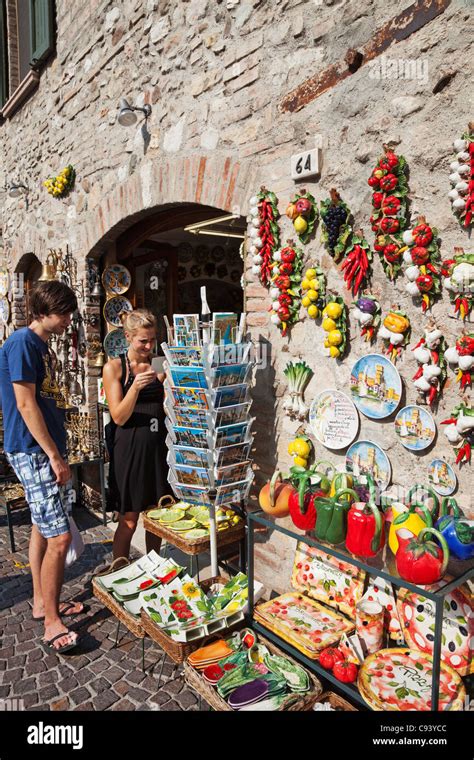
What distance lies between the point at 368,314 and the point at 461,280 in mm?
471

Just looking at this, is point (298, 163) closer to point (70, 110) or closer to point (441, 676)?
point (441, 676)

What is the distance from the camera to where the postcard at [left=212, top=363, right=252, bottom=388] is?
2.58 meters

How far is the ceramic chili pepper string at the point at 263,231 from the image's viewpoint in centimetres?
280

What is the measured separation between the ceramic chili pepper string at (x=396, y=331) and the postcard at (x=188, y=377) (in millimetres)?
937

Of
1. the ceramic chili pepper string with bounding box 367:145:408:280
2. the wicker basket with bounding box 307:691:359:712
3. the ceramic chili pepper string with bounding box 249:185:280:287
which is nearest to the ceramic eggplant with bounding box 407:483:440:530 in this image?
the wicker basket with bounding box 307:691:359:712

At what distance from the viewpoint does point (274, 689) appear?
6.73 feet

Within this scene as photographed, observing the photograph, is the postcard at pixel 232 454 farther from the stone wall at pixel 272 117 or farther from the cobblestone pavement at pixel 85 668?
the cobblestone pavement at pixel 85 668

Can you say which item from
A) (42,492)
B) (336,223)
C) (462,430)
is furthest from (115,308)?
(462,430)

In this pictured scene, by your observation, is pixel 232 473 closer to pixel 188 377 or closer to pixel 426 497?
pixel 188 377

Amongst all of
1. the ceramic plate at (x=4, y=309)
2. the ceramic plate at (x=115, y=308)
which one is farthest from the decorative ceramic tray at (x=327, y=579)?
the ceramic plate at (x=4, y=309)

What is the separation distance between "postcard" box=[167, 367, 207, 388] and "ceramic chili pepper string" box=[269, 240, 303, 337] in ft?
1.90

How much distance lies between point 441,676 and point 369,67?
2628 millimetres
